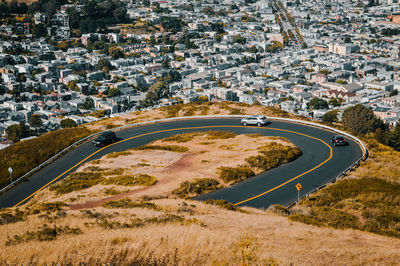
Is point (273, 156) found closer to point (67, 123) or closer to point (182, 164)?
point (182, 164)

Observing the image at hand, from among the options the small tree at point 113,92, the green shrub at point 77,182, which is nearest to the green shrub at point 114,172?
the green shrub at point 77,182

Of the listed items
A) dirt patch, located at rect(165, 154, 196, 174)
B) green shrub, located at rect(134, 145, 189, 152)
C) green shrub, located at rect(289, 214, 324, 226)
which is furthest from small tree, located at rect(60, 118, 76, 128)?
green shrub, located at rect(289, 214, 324, 226)

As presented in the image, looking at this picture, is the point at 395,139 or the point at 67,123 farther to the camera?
the point at 67,123

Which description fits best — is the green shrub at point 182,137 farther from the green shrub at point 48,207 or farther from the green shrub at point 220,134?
the green shrub at point 48,207

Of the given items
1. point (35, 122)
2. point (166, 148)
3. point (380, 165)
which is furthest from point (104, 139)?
point (35, 122)

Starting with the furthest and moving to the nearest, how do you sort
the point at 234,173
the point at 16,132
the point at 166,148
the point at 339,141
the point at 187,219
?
the point at 16,132 < the point at 339,141 < the point at 166,148 < the point at 234,173 < the point at 187,219

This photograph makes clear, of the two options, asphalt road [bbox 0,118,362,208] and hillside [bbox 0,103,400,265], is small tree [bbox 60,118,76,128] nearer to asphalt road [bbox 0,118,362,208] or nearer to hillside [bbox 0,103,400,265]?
asphalt road [bbox 0,118,362,208]
